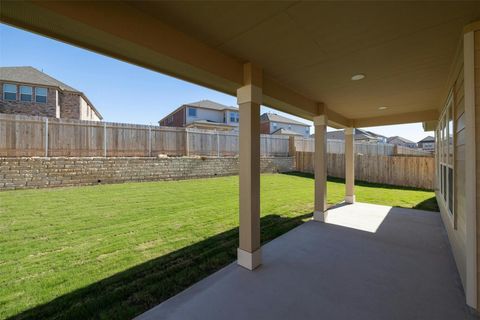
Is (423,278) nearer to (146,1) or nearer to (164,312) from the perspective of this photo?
(164,312)

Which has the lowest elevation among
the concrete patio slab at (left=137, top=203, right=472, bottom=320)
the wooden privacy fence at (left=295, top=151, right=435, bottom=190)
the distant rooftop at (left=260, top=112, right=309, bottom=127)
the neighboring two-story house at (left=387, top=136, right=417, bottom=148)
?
the concrete patio slab at (left=137, top=203, right=472, bottom=320)

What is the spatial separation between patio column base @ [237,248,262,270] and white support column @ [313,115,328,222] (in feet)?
8.61

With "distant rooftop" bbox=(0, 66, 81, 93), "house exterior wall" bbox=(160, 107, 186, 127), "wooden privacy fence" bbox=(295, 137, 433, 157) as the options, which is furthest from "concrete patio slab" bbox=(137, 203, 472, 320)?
"house exterior wall" bbox=(160, 107, 186, 127)

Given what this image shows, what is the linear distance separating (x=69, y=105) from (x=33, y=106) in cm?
198

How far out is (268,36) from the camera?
7.73 feet

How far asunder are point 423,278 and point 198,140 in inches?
454

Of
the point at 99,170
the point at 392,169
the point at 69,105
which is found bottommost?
the point at 392,169

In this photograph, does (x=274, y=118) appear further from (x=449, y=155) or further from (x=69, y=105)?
(x=449, y=155)

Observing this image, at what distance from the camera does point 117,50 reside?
7.04 feet

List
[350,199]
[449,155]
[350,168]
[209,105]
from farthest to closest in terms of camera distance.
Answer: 1. [209,105]
2. [350,168]
3. [350,199]
4. [449,155]

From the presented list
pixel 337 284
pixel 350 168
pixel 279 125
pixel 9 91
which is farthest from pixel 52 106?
pixel 279 125

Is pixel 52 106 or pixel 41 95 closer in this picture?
pixel 41 95

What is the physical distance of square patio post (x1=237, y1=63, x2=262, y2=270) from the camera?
9.91ft

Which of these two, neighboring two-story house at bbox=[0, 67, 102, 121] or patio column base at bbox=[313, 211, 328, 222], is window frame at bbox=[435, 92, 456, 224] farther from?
neighboring two-story house at bbox=[0, 67, 102, 121]
